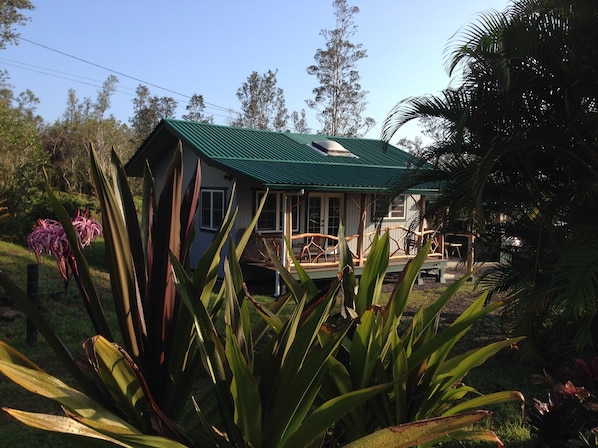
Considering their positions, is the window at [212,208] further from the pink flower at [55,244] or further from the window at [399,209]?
the pink flower at [55,244]

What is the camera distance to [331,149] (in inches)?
733

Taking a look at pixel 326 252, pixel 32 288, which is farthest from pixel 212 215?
pixel 32 288

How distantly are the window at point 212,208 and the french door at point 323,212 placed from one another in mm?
2691

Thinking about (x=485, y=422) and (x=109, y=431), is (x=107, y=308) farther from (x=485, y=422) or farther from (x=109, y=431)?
(x=109, y=431)

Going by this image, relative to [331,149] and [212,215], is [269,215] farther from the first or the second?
[331,149]

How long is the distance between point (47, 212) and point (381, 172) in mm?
11626

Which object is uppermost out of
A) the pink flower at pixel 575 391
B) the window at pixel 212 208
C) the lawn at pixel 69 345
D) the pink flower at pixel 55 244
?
the window at pixel 212 208

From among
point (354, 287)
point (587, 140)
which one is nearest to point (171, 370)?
point (354, 287)

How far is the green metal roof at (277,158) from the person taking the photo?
45.4 feet

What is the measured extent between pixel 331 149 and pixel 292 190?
501 cm

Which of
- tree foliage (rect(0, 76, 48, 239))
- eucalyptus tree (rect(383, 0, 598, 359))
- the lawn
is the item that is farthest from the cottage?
eucalyptus tree (rect(383, 0, 598, 359))

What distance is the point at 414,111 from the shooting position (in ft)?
25.0

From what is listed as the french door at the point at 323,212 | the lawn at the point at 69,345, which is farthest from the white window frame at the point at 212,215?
the lawn at the point at 69,345

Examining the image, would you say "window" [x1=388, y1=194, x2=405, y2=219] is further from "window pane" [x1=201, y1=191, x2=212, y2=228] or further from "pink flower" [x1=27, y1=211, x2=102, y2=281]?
"pink flower" [x1=27, y1=211, x2=102, y2=281]
